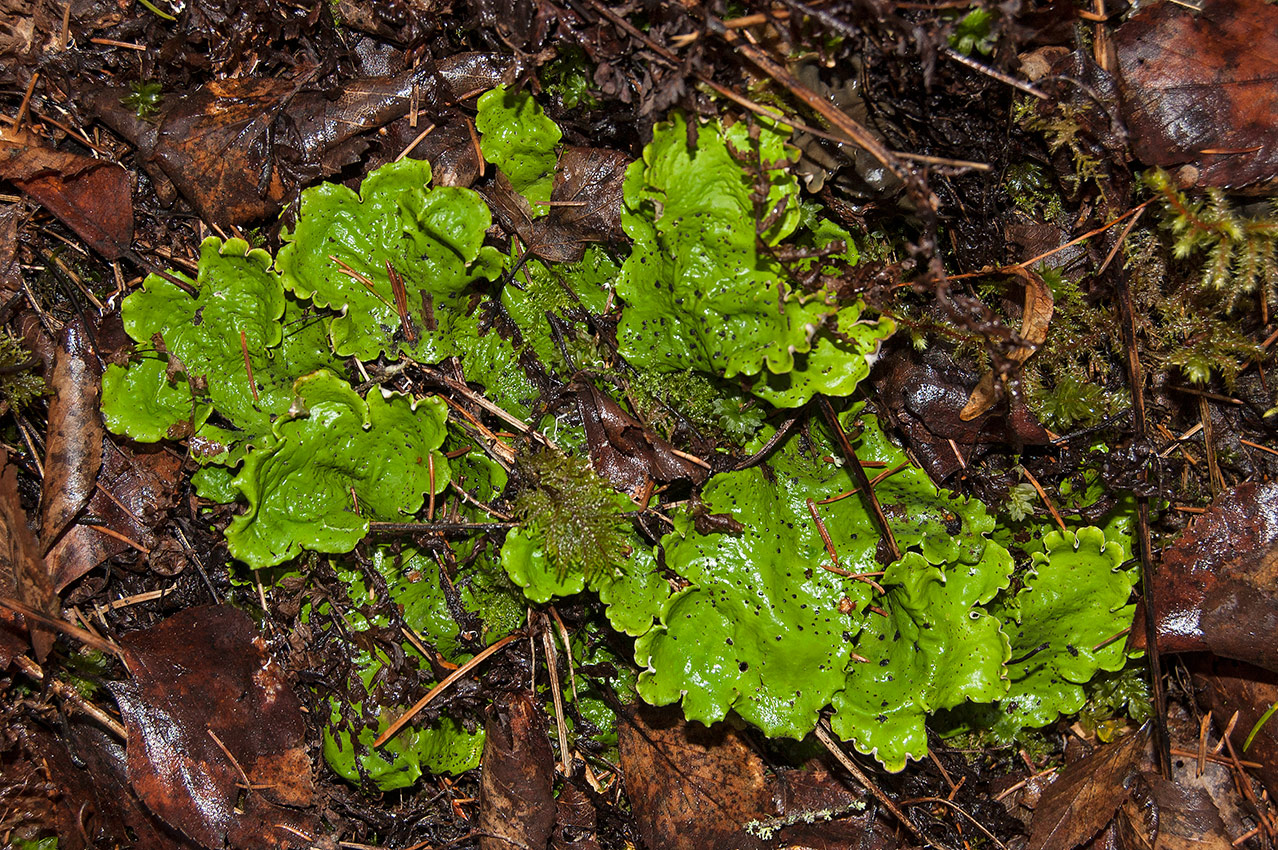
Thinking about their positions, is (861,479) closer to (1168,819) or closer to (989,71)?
(989,71)

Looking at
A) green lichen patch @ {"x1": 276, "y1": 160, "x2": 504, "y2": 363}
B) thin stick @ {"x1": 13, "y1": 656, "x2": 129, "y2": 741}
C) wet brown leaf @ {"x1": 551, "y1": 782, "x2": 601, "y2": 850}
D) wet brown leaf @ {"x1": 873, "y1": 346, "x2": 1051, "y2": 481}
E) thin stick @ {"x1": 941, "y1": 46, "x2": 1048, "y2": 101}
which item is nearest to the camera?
thin stick @ {"x1": 941, "y1": 46, "x2": 1048, "y2": 101}

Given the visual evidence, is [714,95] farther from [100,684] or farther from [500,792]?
[100,684]

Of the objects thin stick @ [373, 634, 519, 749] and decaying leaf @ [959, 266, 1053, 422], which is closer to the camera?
decaying leaf @ [959, 266, 1053, 422]

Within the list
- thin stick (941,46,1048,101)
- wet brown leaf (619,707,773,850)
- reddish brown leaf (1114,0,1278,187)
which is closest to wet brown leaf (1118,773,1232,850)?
wet brown leaf (619,707,773,850)

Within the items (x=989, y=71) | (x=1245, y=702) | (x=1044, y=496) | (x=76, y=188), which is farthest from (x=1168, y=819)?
(x=76, y=188)

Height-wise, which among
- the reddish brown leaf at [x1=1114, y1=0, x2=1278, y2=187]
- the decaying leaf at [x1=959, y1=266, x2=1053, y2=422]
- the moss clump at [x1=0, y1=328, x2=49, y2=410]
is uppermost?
the reddish brown leaf at [x1=1114, y1=0, x2=1278, y2=187]

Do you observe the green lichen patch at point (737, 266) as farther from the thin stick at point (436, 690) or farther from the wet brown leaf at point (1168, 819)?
the wet brown leaf at point (1168, 819)

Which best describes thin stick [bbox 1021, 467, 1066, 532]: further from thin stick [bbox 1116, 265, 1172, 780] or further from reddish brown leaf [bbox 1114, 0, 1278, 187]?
reddish brown leaf [bbox 1114, 0, 1278, 187]

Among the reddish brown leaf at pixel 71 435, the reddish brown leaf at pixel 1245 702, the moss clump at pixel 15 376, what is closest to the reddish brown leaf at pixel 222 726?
the reddish brown leaf at pixel 71 435
